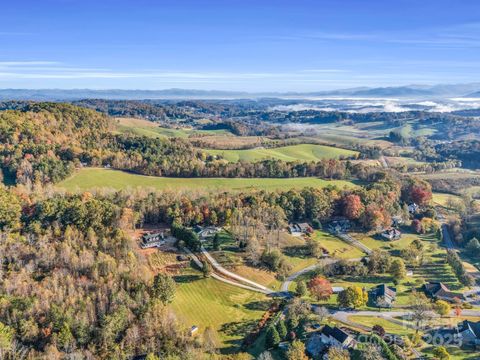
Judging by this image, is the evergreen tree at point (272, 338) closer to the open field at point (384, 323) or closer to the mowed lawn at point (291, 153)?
the open field at point (384, 323)

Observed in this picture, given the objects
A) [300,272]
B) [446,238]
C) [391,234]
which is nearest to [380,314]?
[300,272]

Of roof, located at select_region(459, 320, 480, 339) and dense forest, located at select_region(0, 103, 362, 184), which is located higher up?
dense forest, located at select_region(0, 103, 362, 184)

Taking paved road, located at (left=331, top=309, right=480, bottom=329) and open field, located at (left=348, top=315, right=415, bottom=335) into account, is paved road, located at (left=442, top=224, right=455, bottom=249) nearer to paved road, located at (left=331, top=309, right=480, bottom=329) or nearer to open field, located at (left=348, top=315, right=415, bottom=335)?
paved road, located at (left=331, top=309, right=480, bottom=329)

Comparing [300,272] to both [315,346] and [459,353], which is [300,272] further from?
[459,353]

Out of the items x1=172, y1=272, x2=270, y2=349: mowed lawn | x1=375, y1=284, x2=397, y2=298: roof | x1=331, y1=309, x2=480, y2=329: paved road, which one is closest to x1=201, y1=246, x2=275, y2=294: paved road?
x1=172, y1=272, x2=270, y2=349: mowed lawn

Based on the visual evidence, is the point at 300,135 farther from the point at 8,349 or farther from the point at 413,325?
the point at 8,349

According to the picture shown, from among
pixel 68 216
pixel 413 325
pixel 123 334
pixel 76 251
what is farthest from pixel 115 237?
pixel 413 325
